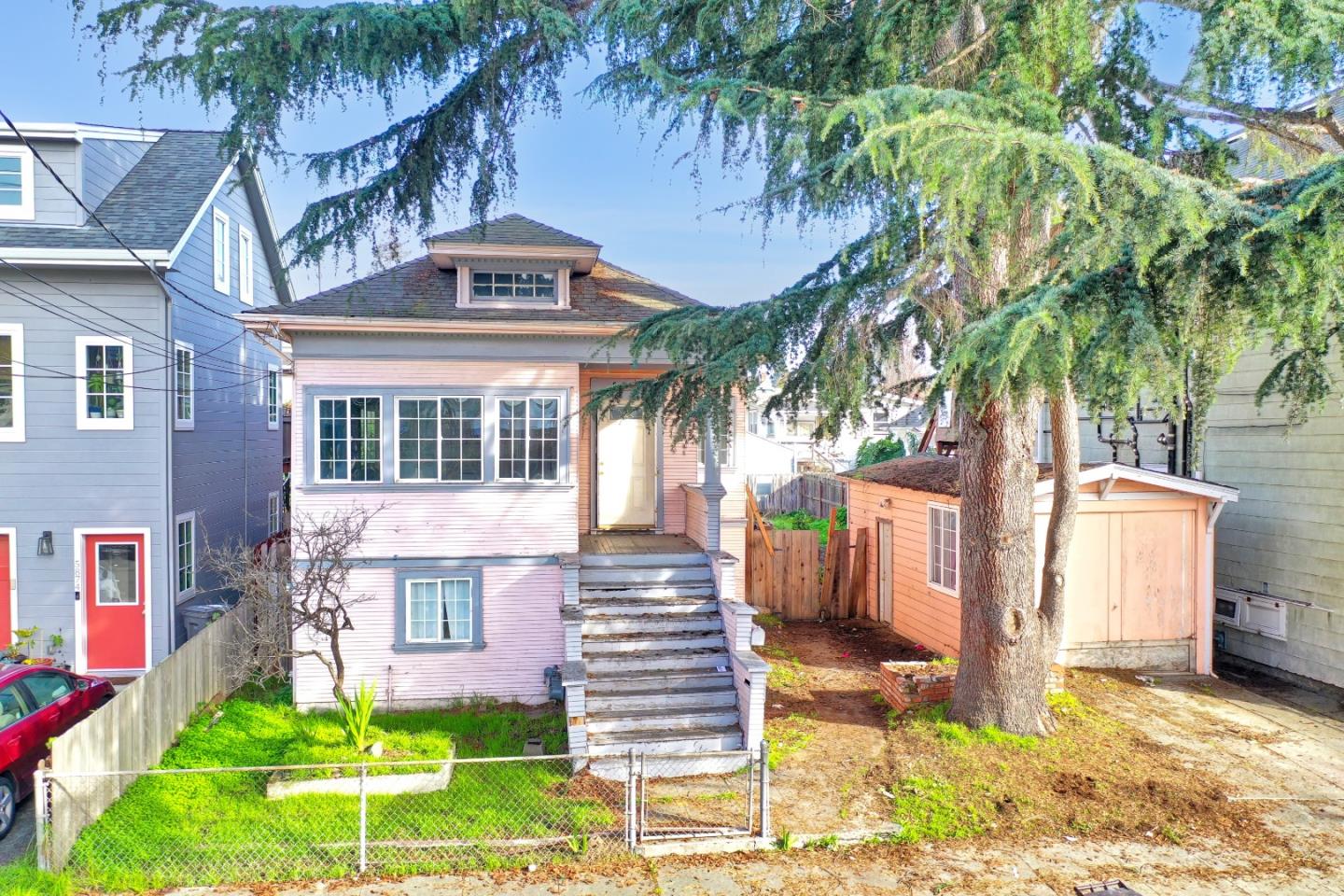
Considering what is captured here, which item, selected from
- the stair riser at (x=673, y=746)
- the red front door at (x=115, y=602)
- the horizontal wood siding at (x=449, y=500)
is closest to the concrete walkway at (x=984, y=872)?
the stair riser at (x=673, y=746)

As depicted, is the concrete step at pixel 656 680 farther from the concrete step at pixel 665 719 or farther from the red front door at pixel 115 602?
the red front door at pixel 115 602

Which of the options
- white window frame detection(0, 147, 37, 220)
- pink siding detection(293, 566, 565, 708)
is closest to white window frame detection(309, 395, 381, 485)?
pink siding detection(293, 566, 565, 708)

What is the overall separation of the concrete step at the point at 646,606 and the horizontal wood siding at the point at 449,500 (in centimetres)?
101

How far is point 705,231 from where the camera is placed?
7820 millimetres

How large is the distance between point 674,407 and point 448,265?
437cm

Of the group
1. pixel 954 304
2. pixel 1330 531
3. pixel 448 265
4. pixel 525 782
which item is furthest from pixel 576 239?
pixel 1330 531

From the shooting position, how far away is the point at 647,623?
9.75 meters

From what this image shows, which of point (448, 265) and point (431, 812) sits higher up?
point (448, 265)

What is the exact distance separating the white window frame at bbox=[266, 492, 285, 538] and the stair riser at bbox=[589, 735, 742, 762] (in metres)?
12.0

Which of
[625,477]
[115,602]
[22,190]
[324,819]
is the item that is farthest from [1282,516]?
[22,190]

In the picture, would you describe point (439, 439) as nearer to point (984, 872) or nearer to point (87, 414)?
point (87, 414)

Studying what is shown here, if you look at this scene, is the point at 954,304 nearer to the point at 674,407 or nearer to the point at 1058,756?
the point at 674,407

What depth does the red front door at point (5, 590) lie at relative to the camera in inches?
456

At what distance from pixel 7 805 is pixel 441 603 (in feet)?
14.9
